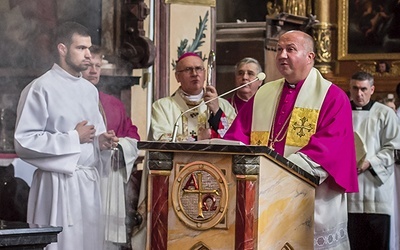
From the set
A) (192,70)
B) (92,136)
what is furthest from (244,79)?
(92,136)

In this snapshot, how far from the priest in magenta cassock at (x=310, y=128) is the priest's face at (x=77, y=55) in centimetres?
112

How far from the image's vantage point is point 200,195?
19.6 ft

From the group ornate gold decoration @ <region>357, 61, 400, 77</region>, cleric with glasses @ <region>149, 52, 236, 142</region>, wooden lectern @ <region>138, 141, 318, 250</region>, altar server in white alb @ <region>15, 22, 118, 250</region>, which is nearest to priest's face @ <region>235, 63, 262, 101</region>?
cleric with glasses @ <region>149, 52, 236, 142</region>

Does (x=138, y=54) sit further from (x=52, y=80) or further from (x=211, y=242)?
(x=211, y=242)

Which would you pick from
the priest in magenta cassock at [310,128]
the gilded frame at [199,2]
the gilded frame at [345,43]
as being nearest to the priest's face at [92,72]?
the priest in magenta cassock at [310,128]

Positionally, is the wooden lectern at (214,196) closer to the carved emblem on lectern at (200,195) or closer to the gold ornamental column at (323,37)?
the carved emblem on lectern at (200,195)

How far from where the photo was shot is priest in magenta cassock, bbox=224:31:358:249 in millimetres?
6707

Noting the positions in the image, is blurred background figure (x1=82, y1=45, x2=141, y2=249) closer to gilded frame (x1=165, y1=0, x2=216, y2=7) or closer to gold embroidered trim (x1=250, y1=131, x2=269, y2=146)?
gold embroidered trim (x1=250, y1=131, x2=269, y2=146)

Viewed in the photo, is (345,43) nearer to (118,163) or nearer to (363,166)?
(363,166)

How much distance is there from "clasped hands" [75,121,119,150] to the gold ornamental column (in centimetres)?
901

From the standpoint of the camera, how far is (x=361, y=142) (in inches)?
357

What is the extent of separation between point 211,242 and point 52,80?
1678 millimetres

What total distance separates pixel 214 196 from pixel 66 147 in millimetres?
1182

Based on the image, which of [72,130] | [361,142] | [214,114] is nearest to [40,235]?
[72,130]
